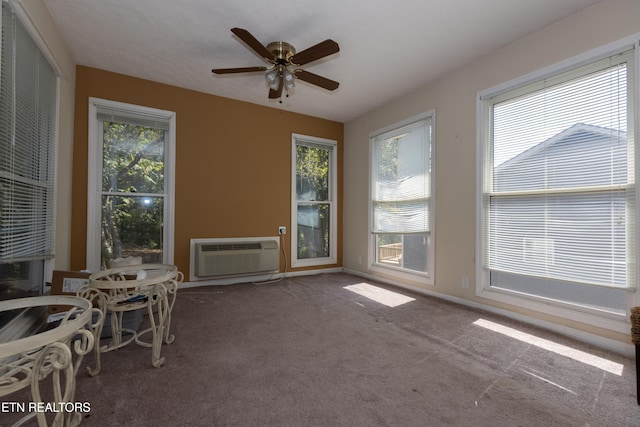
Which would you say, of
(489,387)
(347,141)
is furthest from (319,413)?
(347,141)

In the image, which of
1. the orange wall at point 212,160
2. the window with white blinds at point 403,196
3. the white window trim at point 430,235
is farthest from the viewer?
the window with white blinds at point 403,196

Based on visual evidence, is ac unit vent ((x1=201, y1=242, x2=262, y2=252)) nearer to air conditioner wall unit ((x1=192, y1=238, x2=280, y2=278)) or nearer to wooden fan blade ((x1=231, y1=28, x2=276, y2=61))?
air conditioner wall unit ((x1=192, y1=238, x2=280, y2=278))

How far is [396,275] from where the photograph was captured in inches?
156

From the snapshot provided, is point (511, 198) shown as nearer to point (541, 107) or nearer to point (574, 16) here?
point (541, 107)

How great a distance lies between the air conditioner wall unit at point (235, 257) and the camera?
3651 millimetres

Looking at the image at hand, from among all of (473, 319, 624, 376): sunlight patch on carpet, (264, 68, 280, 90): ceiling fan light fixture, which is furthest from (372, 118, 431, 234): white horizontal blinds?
(264, 68, 280, 90): ceiling fan light fixture

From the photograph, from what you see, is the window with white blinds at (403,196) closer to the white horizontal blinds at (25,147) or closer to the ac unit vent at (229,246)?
the ac unit vent at (229,246)

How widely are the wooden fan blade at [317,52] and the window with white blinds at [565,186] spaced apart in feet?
5.94

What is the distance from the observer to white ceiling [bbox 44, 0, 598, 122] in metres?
2.27

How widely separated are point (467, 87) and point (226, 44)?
2619 millimetres

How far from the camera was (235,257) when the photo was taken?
3818 mm

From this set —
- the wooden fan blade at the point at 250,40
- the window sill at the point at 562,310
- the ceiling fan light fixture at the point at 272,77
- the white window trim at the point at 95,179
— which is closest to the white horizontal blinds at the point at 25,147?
the white window trim at the point at 95,179

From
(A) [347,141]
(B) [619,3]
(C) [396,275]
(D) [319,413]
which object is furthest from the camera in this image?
(A) [347,141]

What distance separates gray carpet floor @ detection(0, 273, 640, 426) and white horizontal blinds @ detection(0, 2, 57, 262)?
1140 mm
